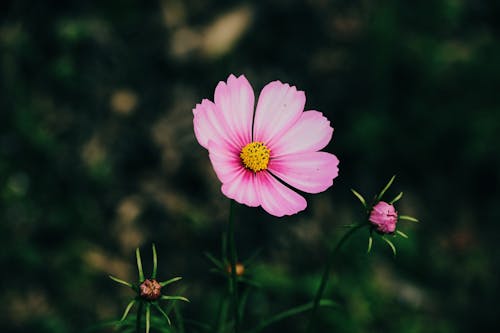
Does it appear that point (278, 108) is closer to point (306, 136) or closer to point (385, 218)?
point (306, 136)

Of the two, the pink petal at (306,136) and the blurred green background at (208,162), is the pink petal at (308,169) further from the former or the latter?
the blurred green background at (208,162)

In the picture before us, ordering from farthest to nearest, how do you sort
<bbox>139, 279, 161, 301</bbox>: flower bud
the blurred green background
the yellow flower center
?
the blurred green background
the yellow flower center
<bbox>139, 279, 161, 301</bbox>: flower bud

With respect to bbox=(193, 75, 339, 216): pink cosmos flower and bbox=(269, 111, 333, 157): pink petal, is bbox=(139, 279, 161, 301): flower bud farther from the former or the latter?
bbox=(269, 111, 333, 157): pink petal

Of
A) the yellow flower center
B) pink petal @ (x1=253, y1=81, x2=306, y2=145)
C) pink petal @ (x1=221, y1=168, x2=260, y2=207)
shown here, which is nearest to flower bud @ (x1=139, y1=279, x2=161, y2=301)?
pink petal @ (x1=221, y1=168, x2=260, y2=207)

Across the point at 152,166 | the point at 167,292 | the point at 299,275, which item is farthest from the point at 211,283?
the point at 152,166

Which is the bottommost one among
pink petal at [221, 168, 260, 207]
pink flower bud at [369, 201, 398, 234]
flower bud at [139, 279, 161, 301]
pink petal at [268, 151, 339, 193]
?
flower bud at [139, 279, 161, 301]

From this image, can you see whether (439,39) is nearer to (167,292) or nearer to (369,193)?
(369,193)
